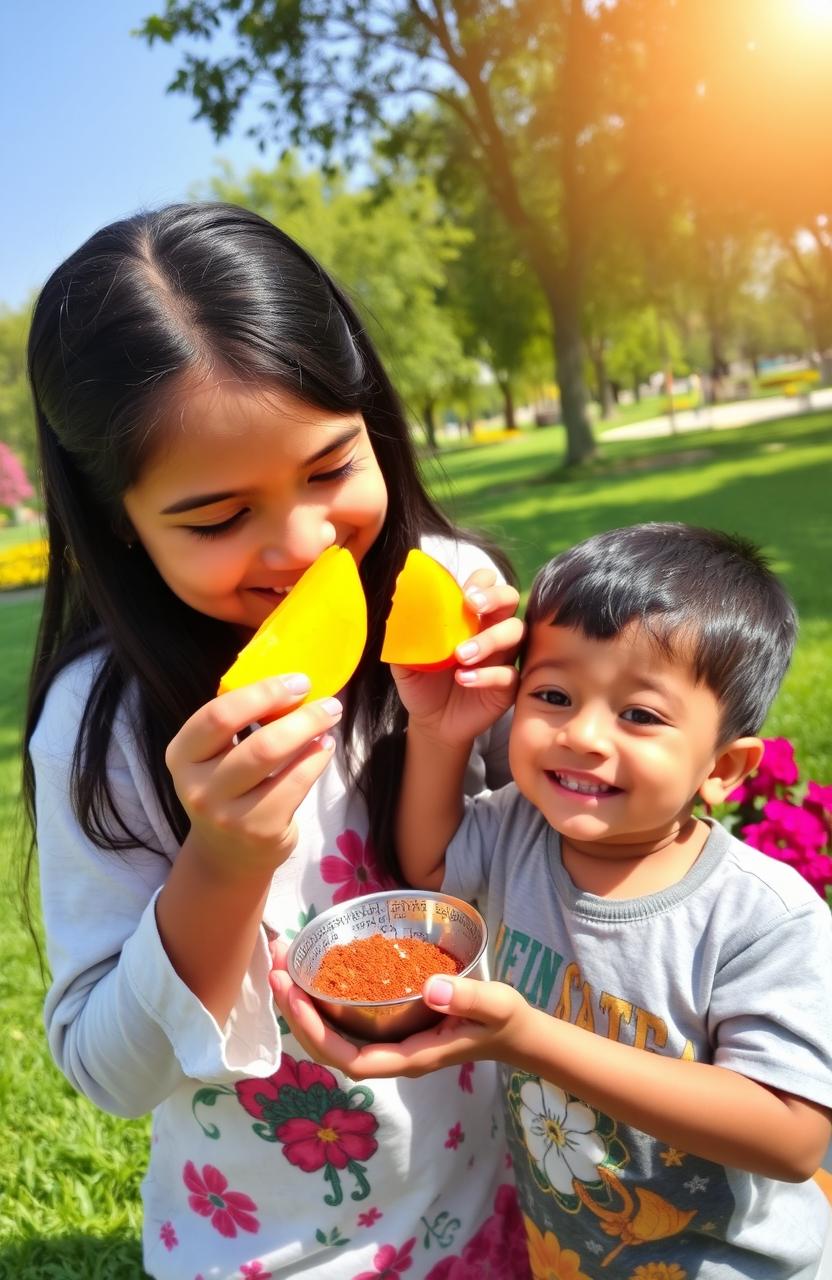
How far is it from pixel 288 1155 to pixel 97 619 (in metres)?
1.02

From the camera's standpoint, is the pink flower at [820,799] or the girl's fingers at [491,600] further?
the pink flower at [820,799]

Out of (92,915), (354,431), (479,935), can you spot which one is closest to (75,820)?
(92,915)

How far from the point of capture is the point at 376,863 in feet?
5.72

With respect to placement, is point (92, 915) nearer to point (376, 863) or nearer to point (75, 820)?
point (75, 820)

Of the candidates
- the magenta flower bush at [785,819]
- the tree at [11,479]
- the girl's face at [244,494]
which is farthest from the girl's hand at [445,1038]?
the tree at [11,479]

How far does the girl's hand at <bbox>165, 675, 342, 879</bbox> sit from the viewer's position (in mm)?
1155

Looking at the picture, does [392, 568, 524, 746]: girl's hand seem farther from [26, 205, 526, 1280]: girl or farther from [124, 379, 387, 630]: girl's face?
[124, 379, 387, 630]: girl's face

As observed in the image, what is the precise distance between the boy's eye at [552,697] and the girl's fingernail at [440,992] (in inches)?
19.9

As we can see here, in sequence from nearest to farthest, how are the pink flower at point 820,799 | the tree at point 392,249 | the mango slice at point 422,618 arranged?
the mango slice at point 422,618
the pink flower at point 820,799
the tree at point 392,249

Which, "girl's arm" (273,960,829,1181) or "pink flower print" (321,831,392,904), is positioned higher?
"pink flower print" (321,831,392,904)

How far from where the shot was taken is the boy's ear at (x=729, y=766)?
1535mm

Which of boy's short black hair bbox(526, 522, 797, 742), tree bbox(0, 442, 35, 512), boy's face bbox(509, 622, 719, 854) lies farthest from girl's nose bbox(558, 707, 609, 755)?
tree bbox(0, 442, 35, 512)

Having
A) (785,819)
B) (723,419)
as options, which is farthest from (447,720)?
(723,419)

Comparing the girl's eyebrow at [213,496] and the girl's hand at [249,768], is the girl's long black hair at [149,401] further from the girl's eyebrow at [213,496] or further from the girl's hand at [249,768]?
the girl's hand at [249,768]
